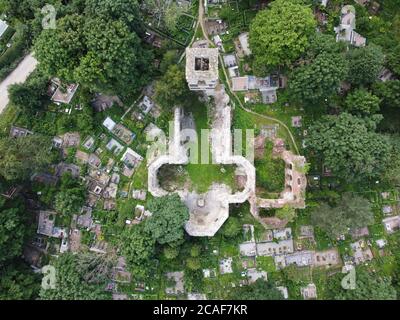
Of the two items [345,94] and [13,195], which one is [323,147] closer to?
[345,94]

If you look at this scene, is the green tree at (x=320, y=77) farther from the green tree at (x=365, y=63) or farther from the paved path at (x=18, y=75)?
the paved path at (x=18, y=75)

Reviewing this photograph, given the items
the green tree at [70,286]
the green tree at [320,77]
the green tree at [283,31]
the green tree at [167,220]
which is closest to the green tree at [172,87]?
the green tree at [283,31]

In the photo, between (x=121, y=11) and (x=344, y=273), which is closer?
(x=121, y=11)

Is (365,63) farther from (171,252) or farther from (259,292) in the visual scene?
(171,252)

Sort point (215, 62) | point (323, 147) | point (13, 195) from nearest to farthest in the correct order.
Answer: point (215, 62) < point (323, 147) < point (13, 195)

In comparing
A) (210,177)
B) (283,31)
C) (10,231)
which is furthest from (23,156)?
(283,31)
